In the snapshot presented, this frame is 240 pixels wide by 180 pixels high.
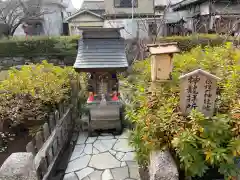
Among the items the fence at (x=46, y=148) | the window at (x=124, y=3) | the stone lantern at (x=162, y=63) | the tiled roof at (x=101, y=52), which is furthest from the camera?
the window at (x=124, y=3)

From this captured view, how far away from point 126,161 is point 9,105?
9.64 feet

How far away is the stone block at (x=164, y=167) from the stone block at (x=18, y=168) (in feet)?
5.20

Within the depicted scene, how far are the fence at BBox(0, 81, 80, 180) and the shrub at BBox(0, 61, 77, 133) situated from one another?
0.34 metres

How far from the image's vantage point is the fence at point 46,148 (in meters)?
2.50

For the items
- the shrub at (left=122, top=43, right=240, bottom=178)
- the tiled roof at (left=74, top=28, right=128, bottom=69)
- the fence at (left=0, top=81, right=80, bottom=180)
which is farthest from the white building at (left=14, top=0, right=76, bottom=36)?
the shrub at (left=122, top=43, right=240, bottom=178)

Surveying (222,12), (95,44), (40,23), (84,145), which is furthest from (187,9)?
(84,145)

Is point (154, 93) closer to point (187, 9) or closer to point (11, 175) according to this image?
point (11, 175)

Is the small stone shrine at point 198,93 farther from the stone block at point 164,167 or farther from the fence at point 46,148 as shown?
the fence at point 46,148

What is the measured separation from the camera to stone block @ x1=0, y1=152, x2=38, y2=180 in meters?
2.43

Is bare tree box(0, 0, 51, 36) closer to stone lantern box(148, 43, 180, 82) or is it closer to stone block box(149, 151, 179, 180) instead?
stone lantern box(148, 43, 180, 82)

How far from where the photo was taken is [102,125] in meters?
5.75

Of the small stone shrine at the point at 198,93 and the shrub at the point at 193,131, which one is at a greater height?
the small stone shrine at the point at 198,93

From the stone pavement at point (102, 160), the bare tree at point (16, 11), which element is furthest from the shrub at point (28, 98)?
the bare tree at point (16, 11)

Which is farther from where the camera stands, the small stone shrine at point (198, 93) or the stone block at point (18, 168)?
the small stone shrine at point (198, 93)
